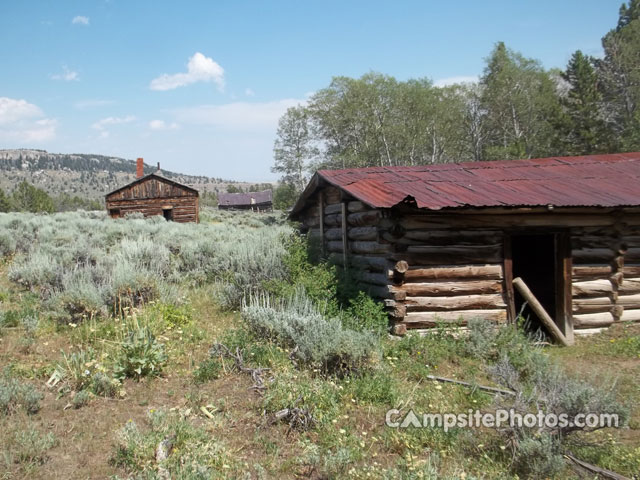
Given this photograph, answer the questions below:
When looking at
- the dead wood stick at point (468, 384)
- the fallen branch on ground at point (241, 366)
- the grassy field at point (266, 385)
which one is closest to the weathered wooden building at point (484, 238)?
the grassy field at point (266, 385)

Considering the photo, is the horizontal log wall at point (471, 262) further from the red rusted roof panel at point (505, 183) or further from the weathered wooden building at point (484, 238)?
the red rusted roof panel at point (505, 183)

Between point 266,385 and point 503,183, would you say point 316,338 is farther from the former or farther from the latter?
point 503,183

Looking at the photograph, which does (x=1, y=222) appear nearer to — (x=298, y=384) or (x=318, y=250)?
(x=318, y=250)

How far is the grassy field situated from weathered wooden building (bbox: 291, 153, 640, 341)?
558 mm

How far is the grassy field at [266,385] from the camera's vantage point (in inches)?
156

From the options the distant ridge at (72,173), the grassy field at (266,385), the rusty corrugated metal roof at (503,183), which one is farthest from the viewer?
the distant ridge at (72,173)

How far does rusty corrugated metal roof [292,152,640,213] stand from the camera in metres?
7.53

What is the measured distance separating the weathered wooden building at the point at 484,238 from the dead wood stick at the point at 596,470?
3.62 m

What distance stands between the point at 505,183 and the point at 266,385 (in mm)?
6080

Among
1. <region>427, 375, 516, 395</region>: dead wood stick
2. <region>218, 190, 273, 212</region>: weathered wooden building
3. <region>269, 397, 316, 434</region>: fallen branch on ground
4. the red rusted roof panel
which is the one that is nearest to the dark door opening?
the red rusted roof panel

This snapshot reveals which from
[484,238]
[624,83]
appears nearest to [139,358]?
[484,238]

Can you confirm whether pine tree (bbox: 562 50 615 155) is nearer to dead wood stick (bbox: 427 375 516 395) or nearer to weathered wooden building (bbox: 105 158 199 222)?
weathered wooden building (bbox: 105 158 199 222)

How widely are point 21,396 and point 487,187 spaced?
7625mm

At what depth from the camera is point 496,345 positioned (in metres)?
7.04
